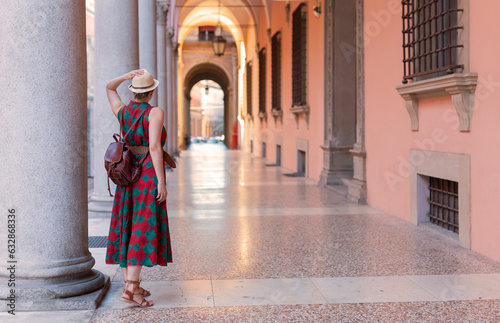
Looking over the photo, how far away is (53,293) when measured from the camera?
4000mm

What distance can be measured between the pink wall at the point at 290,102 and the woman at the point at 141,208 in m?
9.23

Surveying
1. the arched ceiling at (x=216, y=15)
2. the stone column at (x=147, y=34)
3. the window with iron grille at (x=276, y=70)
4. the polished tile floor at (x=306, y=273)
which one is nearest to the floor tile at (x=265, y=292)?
the polished tile floor at (x=306, y=273)

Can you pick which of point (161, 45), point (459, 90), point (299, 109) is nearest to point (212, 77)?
point (161, 45)

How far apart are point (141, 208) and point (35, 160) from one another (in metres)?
0.78

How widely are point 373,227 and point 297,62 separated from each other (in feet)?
29.4

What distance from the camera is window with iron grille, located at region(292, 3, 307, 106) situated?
14.9 m

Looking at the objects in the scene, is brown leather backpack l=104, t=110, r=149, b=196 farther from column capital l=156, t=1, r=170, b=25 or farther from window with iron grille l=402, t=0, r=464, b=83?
column capital l=156, t=1, r=170, b=25

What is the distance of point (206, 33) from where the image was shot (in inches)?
1171

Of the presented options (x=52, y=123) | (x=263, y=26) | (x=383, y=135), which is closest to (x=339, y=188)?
(x=383, y=135)

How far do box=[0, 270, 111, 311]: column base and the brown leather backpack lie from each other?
2.60 ft

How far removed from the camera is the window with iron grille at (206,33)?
2946cm

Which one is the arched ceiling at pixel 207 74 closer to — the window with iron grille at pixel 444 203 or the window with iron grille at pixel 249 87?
the window with iron grille at pixel 249 87

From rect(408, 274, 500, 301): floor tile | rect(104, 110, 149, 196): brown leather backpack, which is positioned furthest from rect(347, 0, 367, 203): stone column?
rect(104, 110, 149, 196): brown leather backpack

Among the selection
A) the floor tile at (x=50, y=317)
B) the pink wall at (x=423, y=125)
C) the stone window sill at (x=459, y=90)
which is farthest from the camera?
the stone window sill at (x=459, y=90)
